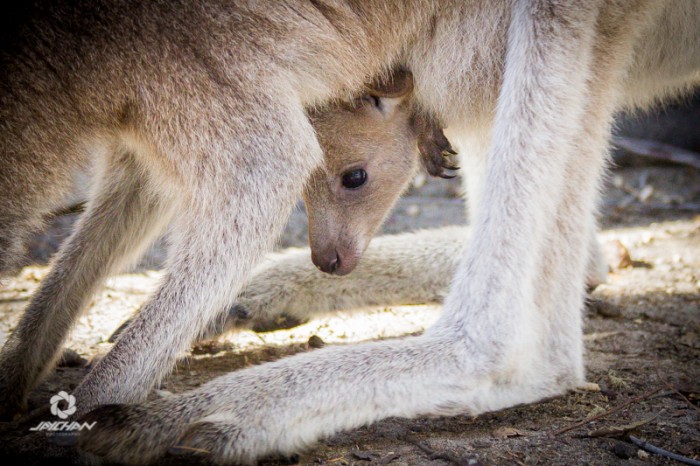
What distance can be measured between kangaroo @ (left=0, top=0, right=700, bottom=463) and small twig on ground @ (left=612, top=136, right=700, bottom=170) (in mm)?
2946

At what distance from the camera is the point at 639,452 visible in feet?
7.22

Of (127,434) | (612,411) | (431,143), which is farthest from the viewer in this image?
(431,143)

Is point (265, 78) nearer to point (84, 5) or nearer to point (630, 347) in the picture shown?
point (84, 5)

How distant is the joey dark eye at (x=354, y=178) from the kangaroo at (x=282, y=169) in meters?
0.39

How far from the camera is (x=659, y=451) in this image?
2.19 meters

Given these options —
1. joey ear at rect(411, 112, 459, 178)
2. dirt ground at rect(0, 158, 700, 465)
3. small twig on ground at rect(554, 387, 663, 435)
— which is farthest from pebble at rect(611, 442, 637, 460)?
joey ear at rect(411, 112, 459, 178)

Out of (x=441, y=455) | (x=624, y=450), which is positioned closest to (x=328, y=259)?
(x=441, y=455)

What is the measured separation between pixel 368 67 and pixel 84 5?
3.20ft

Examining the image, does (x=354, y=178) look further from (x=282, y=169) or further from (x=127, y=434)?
(x=127, y=434)

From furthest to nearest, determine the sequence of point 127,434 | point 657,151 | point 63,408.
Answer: point 657,151 < point 63,408 < point 127,434

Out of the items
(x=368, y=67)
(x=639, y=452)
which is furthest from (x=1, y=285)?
(x=639, y=452)

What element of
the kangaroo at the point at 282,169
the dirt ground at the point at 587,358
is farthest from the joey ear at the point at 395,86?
the dirt ground at the point at 587,358

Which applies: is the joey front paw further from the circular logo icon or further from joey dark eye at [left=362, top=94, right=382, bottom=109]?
joey dark eye at [left=362, top=94, right=382, bottom=109]

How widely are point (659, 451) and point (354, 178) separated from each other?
1.52 metres
